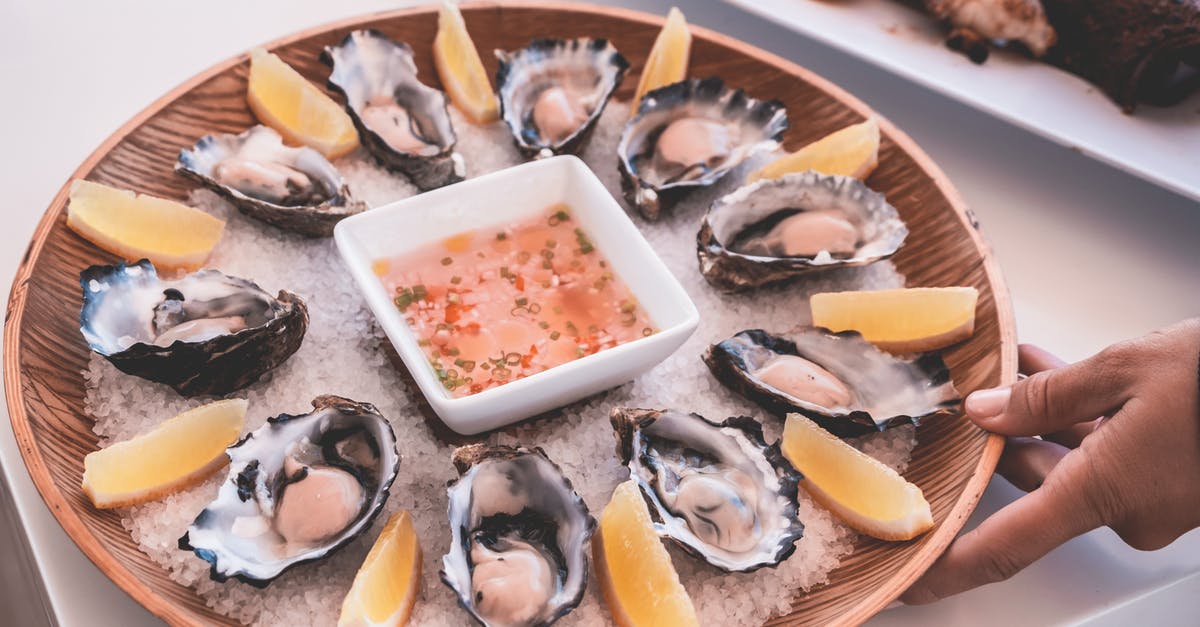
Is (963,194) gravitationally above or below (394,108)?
below

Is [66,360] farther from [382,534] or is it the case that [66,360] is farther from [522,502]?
[522,502]

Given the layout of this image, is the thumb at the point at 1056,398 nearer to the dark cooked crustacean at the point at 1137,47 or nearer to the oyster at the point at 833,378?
the oyster at the point at 833,378

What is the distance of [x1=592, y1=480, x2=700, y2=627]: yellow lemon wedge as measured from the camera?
45.8 inches

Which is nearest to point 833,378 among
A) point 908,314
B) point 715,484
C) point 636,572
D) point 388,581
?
point 908,314

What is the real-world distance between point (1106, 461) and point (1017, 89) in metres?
1.07

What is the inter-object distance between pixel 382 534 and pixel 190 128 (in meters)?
0.99

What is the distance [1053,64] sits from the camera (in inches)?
84.9

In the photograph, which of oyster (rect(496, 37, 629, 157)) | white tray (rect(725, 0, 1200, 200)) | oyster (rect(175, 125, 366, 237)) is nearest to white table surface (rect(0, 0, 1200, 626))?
white tray (rect(725, 0, 1200, 200))

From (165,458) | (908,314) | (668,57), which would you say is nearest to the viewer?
(165,458)

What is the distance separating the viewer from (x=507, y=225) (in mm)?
1709

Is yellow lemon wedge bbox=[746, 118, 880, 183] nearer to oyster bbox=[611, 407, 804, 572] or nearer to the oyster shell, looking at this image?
the oyster shell

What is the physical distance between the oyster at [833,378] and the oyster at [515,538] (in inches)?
15.0

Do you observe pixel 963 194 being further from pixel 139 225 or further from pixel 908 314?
pixel 139 225

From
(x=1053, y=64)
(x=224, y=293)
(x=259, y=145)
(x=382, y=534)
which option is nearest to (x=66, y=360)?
(x=224, y=293)
